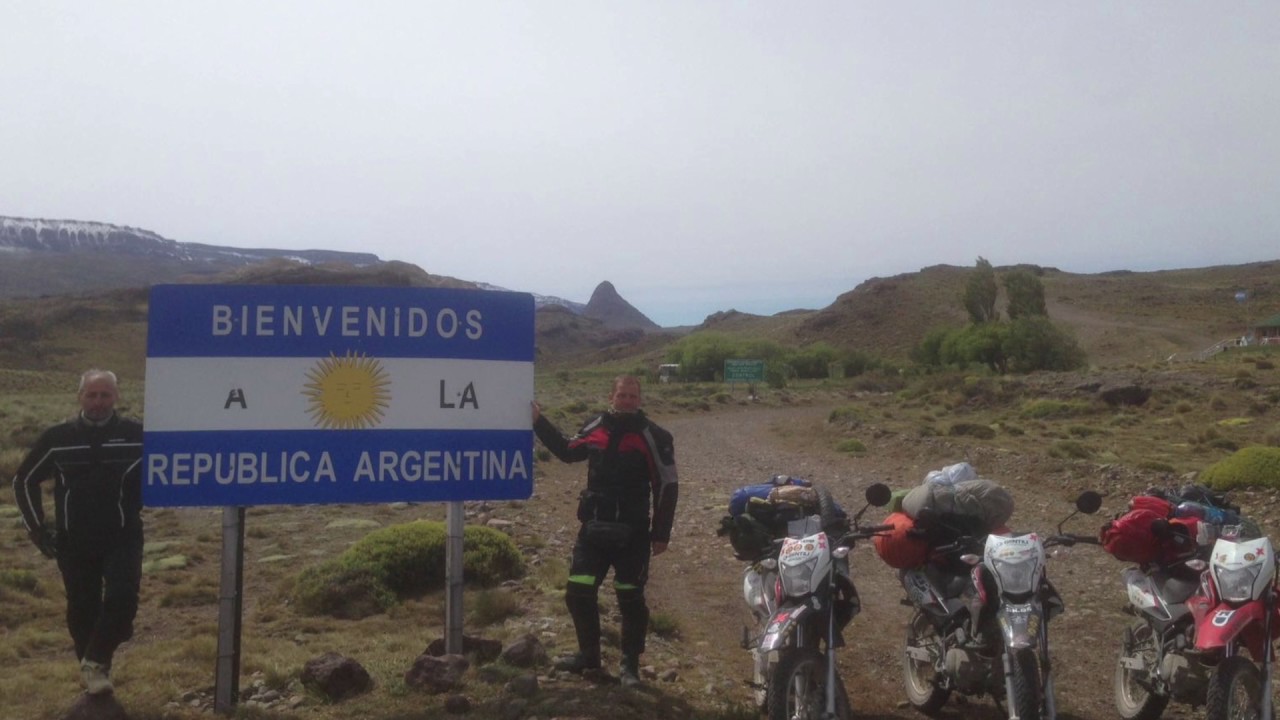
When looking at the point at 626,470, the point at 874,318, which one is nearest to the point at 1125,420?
the point at 626,470

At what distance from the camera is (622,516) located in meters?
6.17

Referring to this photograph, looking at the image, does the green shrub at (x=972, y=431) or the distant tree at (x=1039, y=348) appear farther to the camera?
the distant tree at (x=1039, y=348)

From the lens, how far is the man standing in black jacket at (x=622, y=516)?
20.1ft

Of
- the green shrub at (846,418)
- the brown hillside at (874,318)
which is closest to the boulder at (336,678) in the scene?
the green shrub at (846,418)

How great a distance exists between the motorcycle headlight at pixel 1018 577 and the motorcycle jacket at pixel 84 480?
470cm

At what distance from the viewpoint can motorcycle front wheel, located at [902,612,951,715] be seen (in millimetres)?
5801

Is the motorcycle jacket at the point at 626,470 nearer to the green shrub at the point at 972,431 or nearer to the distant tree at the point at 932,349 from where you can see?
the green shrub at the point at 972,431

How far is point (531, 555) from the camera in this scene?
10914mm

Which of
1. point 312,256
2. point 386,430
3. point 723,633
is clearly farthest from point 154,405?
point 312,256

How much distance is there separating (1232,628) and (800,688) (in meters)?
2.06

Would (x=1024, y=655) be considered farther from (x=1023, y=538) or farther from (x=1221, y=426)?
(x=1221, y=426)

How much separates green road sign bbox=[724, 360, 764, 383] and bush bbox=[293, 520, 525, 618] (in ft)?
132

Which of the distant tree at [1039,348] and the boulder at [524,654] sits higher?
the distant tree at [1039,348]

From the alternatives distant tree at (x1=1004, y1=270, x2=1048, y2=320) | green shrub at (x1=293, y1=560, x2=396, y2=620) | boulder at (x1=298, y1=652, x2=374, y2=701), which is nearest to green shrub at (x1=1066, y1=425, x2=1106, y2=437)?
green shrub at (x1=293, y1=560, x2=396, y2=620)
